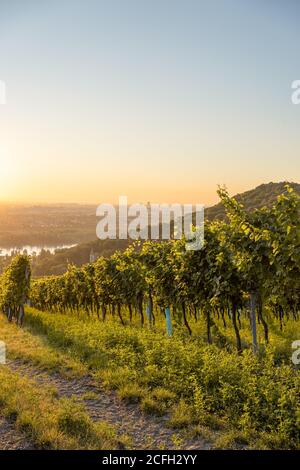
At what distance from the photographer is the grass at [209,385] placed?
6.33 m

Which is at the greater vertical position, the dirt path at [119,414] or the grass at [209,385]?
the grass at [209,385]

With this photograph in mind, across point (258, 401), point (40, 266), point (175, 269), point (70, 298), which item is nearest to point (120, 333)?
point (175, 269)

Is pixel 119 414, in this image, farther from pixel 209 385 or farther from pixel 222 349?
pixel 222 349

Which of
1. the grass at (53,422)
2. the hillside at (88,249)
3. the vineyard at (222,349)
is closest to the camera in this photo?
the grass at (53,422)

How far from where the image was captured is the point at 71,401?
8266 millimetres

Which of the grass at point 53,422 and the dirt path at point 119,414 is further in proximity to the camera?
the dirt path at point 119,414

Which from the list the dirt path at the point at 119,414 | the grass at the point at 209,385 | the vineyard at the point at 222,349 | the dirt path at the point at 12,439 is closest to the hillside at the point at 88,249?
the vineyard at the point at 222,349

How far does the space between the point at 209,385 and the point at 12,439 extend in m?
3.67

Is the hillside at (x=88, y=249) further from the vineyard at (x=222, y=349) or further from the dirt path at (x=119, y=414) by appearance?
the dirt path at (x=119, y=414)

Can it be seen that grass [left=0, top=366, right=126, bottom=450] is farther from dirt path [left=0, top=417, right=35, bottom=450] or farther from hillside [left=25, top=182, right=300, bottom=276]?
hillside [left=25, top=182, right=300, bottom=276]

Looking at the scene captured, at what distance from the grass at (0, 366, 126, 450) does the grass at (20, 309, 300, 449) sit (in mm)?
1188

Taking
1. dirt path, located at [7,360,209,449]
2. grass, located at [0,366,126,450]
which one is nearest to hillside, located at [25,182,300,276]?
dirt path, located at [7,360,209,449]

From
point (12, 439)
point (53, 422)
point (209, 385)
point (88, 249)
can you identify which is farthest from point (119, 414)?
point (88, 249)

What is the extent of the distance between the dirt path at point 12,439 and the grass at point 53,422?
0.10 metres
